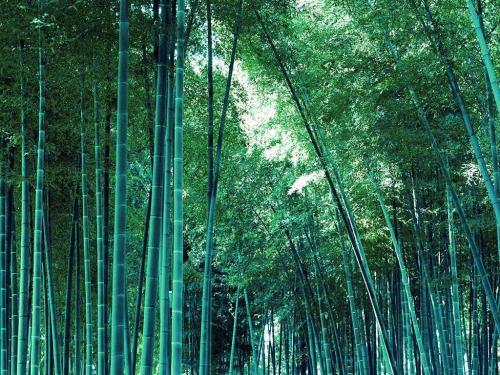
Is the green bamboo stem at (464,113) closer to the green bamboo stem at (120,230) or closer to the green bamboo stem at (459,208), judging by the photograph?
the green bamboo stem at (459,208)

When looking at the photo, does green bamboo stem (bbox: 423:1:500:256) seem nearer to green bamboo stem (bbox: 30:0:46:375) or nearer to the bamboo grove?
the bamboo grove

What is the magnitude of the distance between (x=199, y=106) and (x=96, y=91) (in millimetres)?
1784

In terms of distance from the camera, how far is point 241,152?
8953mm

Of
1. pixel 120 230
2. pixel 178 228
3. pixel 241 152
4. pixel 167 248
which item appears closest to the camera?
pixel 120 230

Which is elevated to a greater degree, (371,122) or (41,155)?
(371,122)

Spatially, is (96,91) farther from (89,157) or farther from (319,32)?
(319,32)

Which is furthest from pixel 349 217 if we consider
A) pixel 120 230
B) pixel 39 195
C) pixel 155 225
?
pixel 120 230

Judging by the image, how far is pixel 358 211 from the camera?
848 centimetres

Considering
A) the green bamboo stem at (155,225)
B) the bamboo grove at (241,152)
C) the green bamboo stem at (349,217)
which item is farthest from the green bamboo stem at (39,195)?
the green bamboo stem at (349,217)

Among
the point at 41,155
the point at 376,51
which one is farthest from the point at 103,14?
the point at 376,51

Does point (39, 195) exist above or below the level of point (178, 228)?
above

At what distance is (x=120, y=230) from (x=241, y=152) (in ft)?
17.9

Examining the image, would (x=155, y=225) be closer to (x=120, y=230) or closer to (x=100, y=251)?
(x=120, y=230)

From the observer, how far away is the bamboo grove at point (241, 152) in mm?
4367
